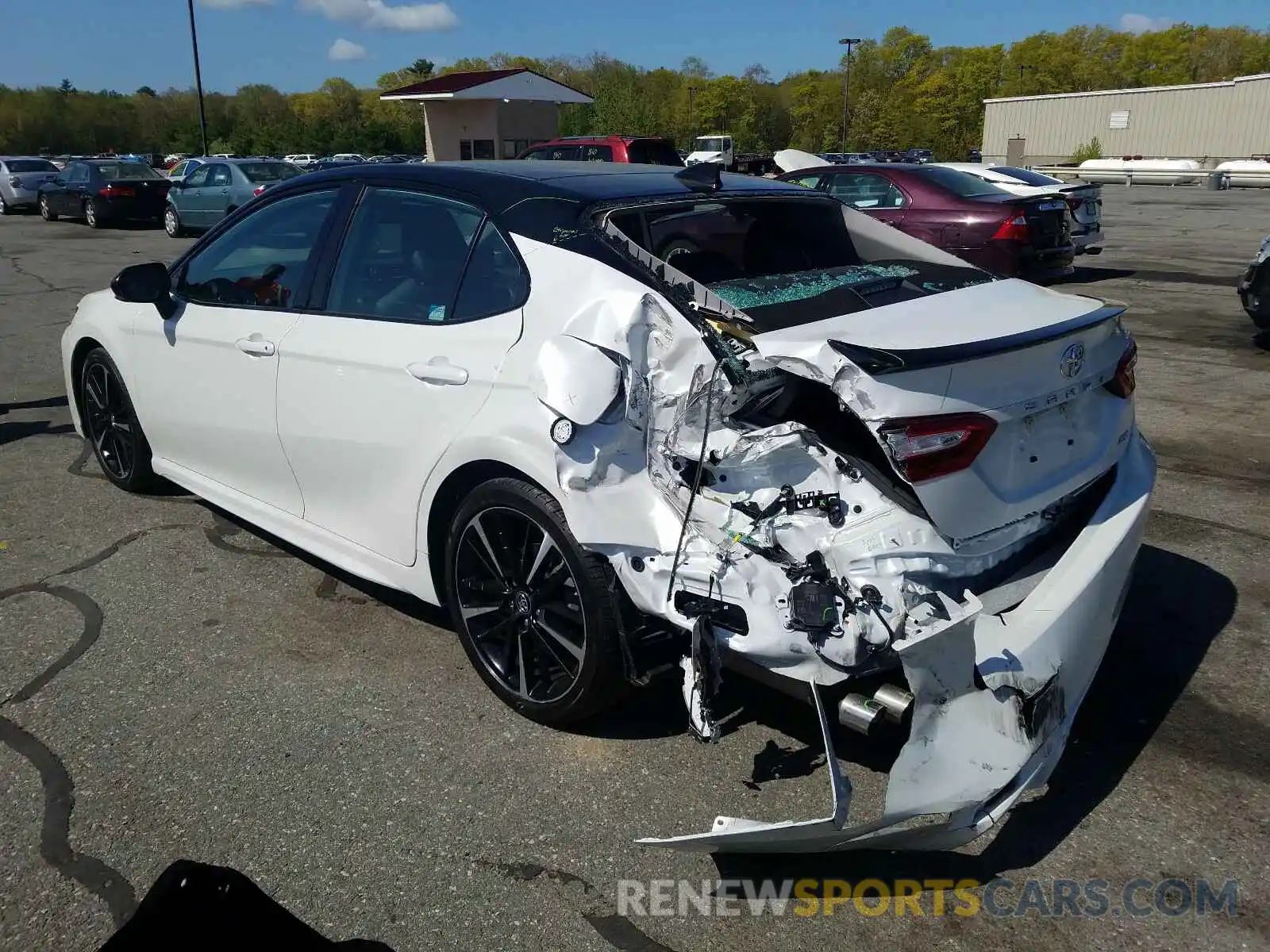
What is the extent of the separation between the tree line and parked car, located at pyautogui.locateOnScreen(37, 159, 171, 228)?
46.6m

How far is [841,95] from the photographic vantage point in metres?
104

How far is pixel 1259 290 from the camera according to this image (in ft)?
28.9

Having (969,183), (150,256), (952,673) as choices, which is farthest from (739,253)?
(150,256)

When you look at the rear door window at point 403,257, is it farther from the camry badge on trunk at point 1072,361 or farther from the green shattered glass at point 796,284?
the camry badge on trunk at point 1072,361

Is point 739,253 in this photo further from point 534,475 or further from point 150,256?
point 150,256

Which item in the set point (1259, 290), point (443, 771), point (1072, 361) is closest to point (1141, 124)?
point (1259, 290)

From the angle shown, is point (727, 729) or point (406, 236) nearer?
point (727, 729)

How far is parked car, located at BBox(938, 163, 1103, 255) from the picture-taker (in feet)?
39.0

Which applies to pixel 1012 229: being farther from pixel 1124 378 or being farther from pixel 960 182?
pixel 1124 378

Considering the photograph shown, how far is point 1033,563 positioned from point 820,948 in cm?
122

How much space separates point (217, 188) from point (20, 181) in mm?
11884

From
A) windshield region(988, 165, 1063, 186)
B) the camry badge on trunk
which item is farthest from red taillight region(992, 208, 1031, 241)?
Answer: the camry badge on trunk

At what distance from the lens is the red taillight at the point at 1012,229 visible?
35.4 feet

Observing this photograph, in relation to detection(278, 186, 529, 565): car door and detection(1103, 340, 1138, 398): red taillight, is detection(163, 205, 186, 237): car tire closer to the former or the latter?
detection(278, 186, 529, 565): car door
